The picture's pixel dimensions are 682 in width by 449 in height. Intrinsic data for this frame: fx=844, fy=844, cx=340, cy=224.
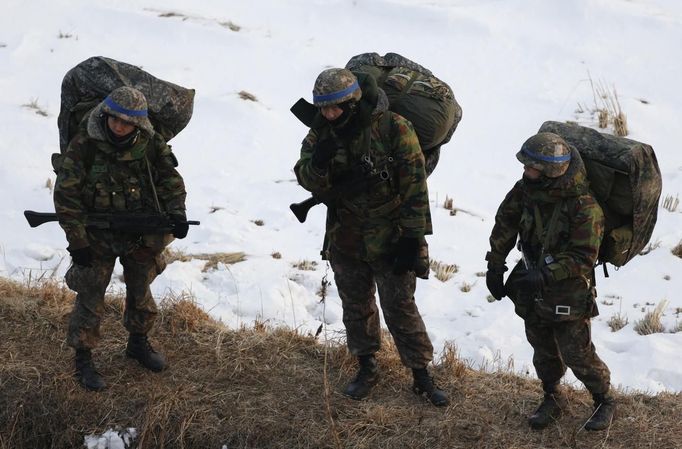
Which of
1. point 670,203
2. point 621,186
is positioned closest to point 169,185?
point 621,186

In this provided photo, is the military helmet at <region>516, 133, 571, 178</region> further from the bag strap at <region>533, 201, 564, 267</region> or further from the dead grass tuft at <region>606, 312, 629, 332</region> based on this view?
the dead grass tuft at <region>606, 312, 629, 332</region>

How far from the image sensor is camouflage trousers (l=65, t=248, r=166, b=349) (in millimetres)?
5121

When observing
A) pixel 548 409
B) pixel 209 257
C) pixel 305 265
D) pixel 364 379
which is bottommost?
pixel 209 257

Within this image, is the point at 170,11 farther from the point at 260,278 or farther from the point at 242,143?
the point at 260,278

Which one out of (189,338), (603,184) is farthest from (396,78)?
(189,338)

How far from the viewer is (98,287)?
5.16m

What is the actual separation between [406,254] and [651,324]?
302 cm

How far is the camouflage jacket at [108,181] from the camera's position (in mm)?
4812

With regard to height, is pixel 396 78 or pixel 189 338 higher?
pixel 396 78

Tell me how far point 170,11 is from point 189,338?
8.33 metres

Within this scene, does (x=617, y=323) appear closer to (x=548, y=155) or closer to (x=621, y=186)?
(x=621, y=186)

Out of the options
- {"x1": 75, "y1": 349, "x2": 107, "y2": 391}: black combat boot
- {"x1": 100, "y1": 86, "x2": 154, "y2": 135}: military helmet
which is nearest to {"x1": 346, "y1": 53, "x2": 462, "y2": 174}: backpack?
{"x1": 100, "y1": 86, "x2": 154, "y2": 135}: military helmet

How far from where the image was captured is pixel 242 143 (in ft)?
33.7

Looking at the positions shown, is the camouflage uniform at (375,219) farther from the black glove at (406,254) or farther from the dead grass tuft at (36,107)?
the dead grass tuft at (36,107)
